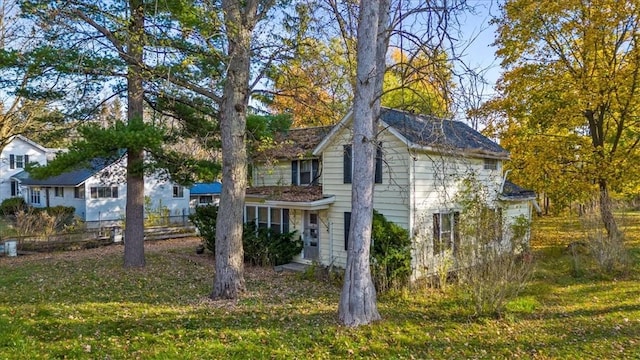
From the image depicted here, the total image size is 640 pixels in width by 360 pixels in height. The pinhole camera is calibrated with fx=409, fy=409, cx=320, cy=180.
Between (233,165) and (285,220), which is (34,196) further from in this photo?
(233,165)

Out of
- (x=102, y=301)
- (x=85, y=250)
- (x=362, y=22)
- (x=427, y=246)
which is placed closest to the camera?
(x=362, y=22)

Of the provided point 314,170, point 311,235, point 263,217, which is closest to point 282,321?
point 311,235

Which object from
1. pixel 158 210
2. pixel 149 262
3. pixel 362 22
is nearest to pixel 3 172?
pixel 158 210

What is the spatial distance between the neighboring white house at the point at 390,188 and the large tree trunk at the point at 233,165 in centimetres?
242

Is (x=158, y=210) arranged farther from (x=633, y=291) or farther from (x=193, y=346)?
(x=633, y=291)

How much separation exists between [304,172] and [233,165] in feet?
23.9

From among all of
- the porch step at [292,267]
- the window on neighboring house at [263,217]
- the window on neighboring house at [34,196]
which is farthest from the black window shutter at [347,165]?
the window on neighboring house at [34,196]

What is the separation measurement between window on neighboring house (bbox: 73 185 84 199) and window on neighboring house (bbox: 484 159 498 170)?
2572 centimetres

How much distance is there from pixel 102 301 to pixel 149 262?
5351 mm

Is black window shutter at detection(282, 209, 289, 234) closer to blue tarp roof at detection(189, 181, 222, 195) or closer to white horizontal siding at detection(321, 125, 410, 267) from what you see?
white horizontal siding at detection(321, 125, 410, 267)

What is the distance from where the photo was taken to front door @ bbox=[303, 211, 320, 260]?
14648 millimetres

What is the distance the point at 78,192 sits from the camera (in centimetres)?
2844

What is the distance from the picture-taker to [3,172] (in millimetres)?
35656

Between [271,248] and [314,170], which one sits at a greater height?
[314,170]
